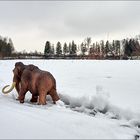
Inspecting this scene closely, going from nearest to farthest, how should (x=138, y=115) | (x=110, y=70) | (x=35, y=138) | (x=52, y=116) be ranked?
(x=35, y=138), (x=52, y=116), (x=138, y=115), (x=110, y=70)

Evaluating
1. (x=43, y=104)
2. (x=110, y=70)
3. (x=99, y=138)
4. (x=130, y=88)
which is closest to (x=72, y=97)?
(x=43, y=104)

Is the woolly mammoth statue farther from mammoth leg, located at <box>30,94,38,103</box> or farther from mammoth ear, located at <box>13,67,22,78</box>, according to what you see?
mammoth ear, located at <box>13,67,22,78</box>

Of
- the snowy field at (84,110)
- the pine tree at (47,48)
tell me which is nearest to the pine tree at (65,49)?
the pine tree at (47,48)

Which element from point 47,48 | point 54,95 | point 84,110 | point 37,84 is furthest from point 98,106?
point 47,48

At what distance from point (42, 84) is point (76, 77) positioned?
2.58 metres

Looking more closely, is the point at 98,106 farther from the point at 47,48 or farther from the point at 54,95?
the point at 47,48

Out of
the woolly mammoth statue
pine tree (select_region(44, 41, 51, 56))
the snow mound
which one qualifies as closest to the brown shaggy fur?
the woolly mammoth statue

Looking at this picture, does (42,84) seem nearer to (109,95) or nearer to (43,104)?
(43,104)

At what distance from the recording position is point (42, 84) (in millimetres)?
5359

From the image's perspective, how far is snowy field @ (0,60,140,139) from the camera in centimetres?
340

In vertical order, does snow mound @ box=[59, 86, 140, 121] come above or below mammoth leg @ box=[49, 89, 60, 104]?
below

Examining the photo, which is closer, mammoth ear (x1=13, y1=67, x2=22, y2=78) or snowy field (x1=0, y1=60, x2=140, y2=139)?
snowy field (x1=0, y1=60, x2=140, y2=139)

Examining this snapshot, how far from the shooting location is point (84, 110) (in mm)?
5078

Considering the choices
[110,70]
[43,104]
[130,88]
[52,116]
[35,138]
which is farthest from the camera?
[110,70]
